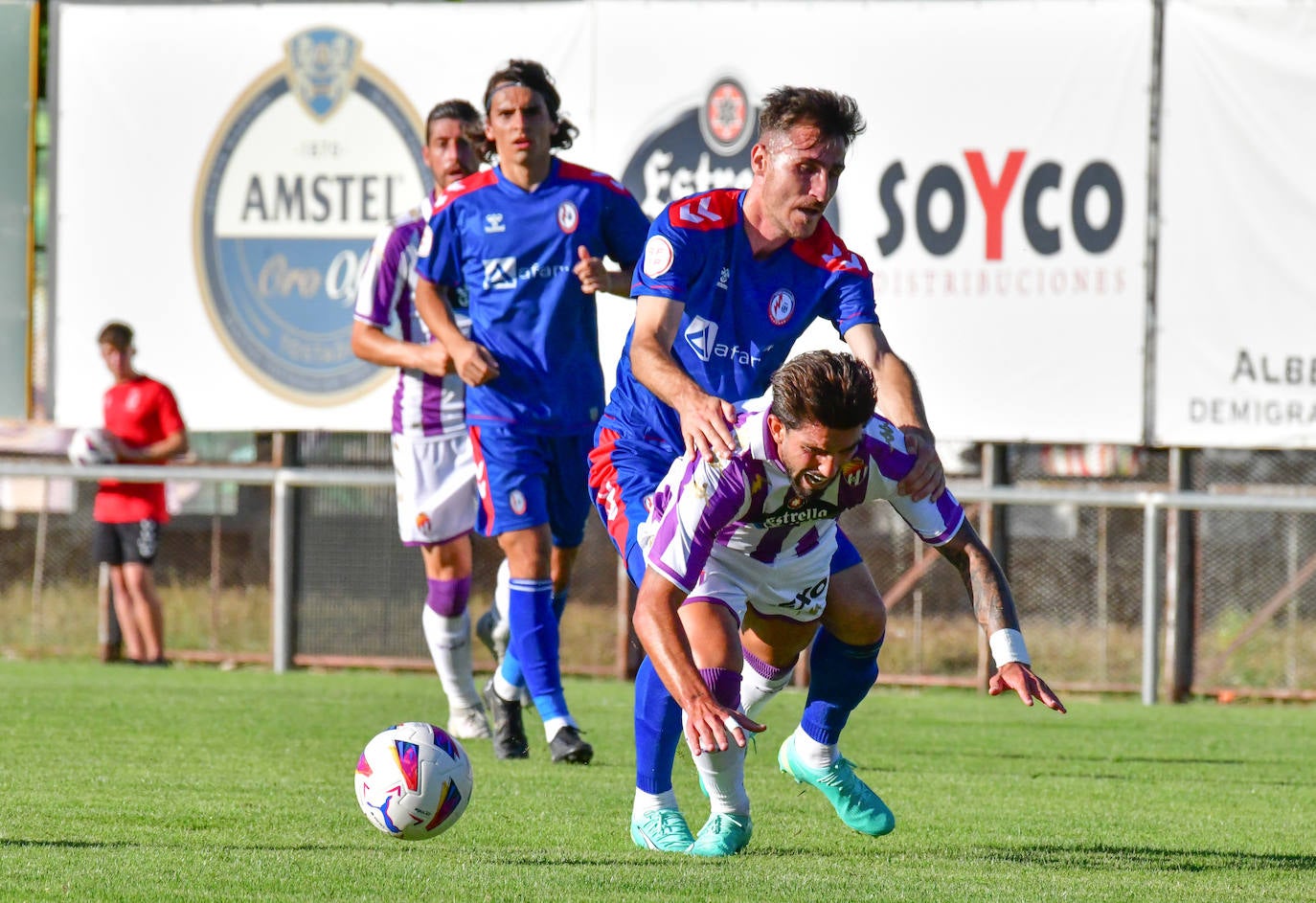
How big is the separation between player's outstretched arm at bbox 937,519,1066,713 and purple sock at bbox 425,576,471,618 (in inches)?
145

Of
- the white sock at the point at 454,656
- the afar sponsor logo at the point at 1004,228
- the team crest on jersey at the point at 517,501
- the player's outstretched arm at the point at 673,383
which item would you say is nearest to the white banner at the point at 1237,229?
the afar sponsor logo at the point at 1004,228

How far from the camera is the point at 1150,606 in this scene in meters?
11.3

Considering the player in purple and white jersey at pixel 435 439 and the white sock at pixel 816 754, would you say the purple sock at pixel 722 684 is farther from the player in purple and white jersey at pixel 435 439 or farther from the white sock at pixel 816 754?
the player in purple and white jersey at pixel 435 439

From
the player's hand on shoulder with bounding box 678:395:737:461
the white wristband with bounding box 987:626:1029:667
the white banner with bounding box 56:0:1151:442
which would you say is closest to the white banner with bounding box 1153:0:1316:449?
the white banner with bounding box 56:0:1151:442

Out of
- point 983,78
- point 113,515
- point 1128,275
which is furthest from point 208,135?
point 1128,275

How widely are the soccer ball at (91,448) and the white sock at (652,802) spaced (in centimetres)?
806

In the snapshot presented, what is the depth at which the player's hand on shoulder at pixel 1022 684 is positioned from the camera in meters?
4.42

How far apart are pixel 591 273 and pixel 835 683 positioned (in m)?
2.00

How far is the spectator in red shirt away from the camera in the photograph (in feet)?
40.3

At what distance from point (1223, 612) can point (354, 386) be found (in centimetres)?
576

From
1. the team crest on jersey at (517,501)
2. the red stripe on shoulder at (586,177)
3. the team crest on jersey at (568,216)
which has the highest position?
the red stripe on shoulder at (586,177)

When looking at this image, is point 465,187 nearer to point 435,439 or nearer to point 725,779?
point 435,439

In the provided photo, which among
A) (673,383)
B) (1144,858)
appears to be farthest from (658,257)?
(1144,858)

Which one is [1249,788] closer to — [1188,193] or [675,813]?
[675,813]
